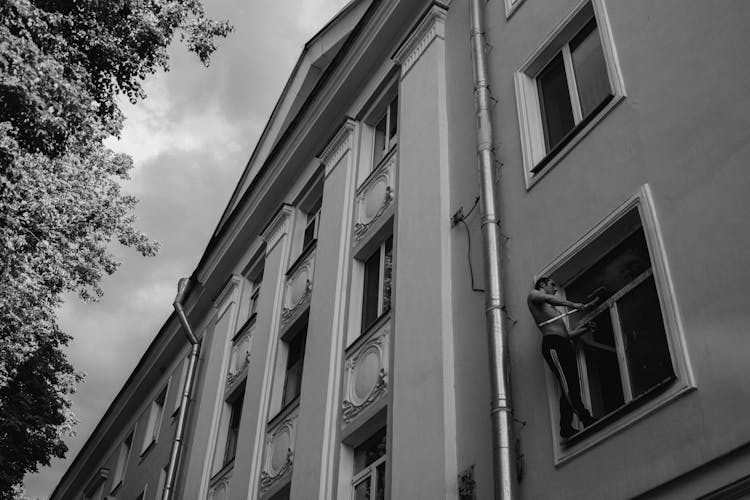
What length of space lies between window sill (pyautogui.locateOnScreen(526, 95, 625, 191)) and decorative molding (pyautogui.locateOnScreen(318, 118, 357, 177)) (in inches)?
294

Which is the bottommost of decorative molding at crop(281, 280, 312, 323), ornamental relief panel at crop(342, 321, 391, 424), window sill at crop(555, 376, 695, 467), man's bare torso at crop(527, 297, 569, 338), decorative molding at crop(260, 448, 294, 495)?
window sill at crop(555, 376, 695, 467)

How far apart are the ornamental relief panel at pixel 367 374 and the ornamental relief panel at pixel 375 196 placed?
259 centimetres

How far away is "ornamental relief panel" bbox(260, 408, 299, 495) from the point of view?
1449 cm

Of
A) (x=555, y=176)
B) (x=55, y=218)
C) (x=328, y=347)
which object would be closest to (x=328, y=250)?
(x=328, y=347)

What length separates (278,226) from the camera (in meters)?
20.2

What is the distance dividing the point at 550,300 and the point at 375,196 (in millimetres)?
7074

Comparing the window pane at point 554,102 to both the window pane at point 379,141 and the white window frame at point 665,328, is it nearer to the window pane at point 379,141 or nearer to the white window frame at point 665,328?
the white window frame at point 665,328

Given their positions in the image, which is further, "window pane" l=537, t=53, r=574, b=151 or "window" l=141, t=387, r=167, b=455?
"window" l=141, t=387, r=167, b=455

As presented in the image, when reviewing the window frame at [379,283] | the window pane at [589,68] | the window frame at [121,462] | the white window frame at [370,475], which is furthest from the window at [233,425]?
the window pane at [589,68]

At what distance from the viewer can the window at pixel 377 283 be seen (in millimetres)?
13820

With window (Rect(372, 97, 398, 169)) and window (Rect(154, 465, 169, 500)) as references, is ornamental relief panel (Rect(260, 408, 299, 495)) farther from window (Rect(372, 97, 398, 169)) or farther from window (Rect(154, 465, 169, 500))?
window (Rect(154, 465, 169, 500))

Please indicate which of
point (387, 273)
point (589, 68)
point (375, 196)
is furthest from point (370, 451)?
point (589, 68)

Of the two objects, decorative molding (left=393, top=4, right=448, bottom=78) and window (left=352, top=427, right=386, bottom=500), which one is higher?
decorative molding (left=393, top=4, right=448, bottom=78)

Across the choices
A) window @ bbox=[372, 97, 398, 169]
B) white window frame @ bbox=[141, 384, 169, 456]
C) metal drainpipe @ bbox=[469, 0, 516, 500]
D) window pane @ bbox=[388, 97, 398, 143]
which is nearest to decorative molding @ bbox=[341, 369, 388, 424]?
metal drainpipe @ bbox=[469, 0, 516, 500]
